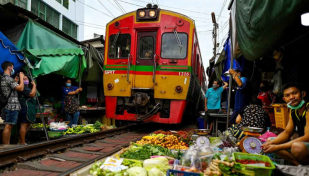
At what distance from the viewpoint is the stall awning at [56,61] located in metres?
6.12

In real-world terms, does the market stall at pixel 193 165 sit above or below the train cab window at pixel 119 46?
below

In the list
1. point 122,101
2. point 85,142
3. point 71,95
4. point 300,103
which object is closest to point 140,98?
point 122,101

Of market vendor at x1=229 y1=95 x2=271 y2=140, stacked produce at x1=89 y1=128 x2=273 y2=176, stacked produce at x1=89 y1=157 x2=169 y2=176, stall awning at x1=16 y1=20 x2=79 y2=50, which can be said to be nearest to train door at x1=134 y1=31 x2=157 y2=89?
stall awning at x1=16 y1=20 x2=79 y2=50

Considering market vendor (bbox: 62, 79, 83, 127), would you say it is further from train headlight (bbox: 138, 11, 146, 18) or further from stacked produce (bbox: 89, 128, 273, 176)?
stacked produce (bbox: 89, 128, 273, 176)

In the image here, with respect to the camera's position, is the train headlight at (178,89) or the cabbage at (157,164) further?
the train headlight at (178,89)

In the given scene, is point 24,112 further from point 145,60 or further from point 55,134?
point 145,60

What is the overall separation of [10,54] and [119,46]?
3201mm

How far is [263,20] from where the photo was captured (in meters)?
2.75

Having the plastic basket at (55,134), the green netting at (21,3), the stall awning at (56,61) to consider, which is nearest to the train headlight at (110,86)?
the stall awning at (56,61)

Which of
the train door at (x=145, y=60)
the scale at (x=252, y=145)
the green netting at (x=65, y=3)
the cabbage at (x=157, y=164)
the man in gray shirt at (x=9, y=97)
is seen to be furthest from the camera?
the green netting at (x=65, y=3)

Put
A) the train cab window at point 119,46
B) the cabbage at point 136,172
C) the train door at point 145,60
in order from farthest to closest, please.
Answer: the train cab window at point 119,46
the train door at point 145,60
the cabbage at point 136,172

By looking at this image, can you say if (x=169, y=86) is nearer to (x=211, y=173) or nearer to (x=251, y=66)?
(x=251, y=66)

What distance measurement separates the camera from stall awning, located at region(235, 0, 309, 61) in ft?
7.62

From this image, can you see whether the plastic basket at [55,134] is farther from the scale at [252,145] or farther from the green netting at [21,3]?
the green netting at [21,3]
